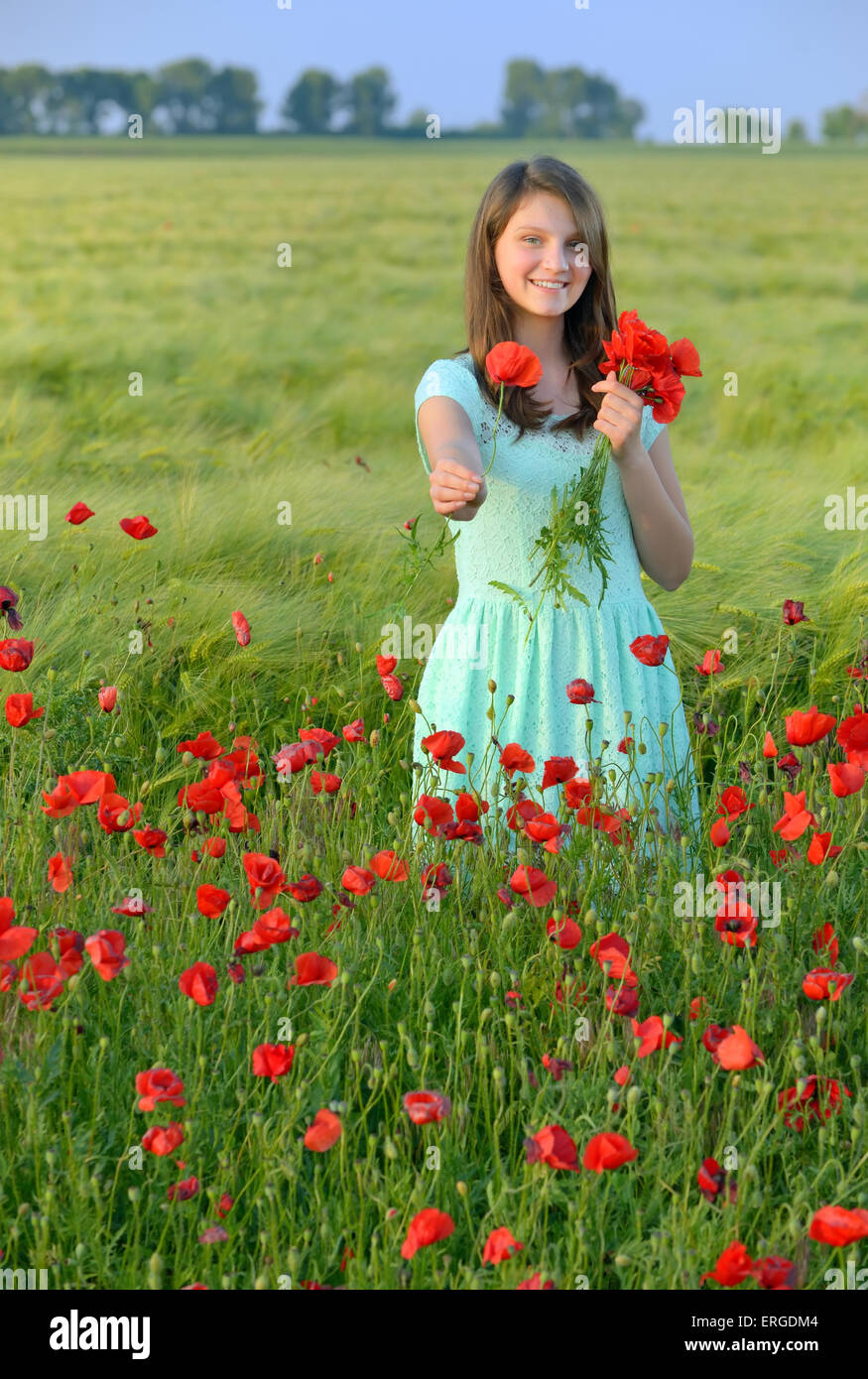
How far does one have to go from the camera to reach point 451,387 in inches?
88.1

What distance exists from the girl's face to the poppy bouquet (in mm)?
247

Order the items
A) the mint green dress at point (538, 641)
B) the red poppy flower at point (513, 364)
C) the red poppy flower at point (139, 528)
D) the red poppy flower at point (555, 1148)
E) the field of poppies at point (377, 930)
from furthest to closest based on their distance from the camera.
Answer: the red poppy flower at point (139, 528) → the mint green dress at point (538, 641) → the red poppy flower at point (513, 364) → the field of poppies at point (377, 930) → the red poppy flower at point (555, 1148)

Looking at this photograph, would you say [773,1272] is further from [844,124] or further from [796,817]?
[844,124]

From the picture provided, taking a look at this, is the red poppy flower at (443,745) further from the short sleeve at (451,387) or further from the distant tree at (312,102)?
the distant tree at (312,102)

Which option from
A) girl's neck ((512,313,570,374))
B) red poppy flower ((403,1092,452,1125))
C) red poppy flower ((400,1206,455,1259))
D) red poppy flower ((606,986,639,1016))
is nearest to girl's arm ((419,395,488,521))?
girl's neck ((512,313,570,374))

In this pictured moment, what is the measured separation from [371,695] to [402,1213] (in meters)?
1.68

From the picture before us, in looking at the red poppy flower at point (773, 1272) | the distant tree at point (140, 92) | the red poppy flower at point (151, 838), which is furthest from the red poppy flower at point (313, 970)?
the distant tree at point (140, 92)

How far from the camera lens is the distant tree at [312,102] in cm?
5744

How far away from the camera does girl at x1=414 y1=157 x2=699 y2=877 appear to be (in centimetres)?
226

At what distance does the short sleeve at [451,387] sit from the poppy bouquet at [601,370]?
0.21 m

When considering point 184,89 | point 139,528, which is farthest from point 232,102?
point 139,528

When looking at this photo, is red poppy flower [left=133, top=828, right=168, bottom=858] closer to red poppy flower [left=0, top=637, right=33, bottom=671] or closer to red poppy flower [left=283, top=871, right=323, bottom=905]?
red poppy flower [left=283, top=871, right=323, bottom=905]

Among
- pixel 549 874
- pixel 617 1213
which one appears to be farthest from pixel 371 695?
pixel 617 1213

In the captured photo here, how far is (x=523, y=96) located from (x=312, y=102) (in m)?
8.85
